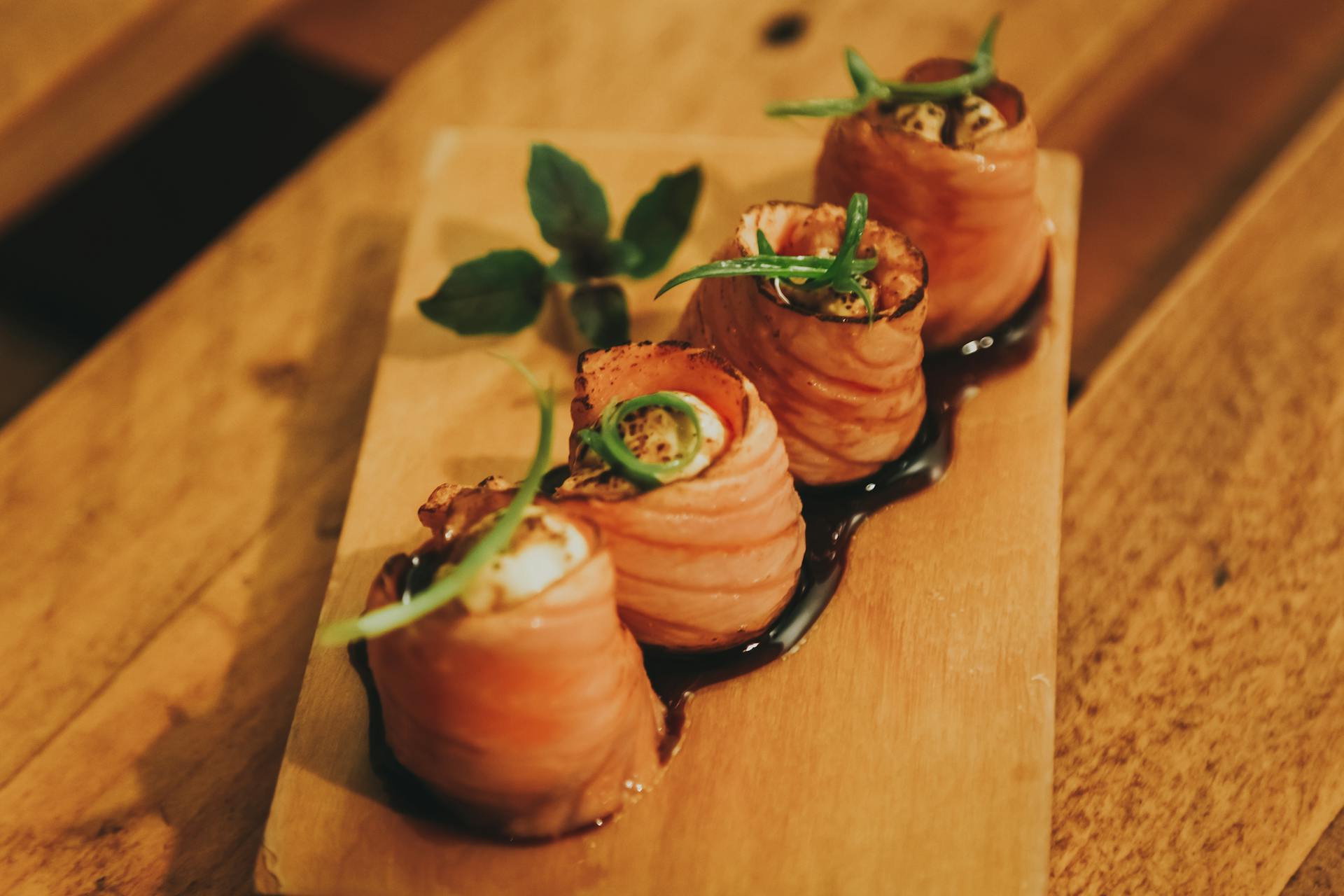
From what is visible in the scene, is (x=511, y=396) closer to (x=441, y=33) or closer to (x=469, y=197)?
(x=469, y=197)

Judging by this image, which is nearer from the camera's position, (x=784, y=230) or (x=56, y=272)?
(x=784, y=230)

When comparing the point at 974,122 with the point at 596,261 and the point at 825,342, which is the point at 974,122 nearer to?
the point at 825,342

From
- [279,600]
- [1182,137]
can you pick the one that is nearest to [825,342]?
[279,600]

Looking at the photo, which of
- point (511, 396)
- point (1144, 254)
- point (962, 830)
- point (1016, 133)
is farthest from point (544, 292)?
point (1144, 254)

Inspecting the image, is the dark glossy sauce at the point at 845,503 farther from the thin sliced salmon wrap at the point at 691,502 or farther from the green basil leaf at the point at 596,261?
the green basil leaf at the point at 596,261

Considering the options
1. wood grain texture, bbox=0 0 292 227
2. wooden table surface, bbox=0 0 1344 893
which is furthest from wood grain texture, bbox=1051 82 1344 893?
wood grain texture, bbox=0 0 292 227

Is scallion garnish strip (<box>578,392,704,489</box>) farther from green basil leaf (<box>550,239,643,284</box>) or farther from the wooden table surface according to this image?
the wooden table surface
